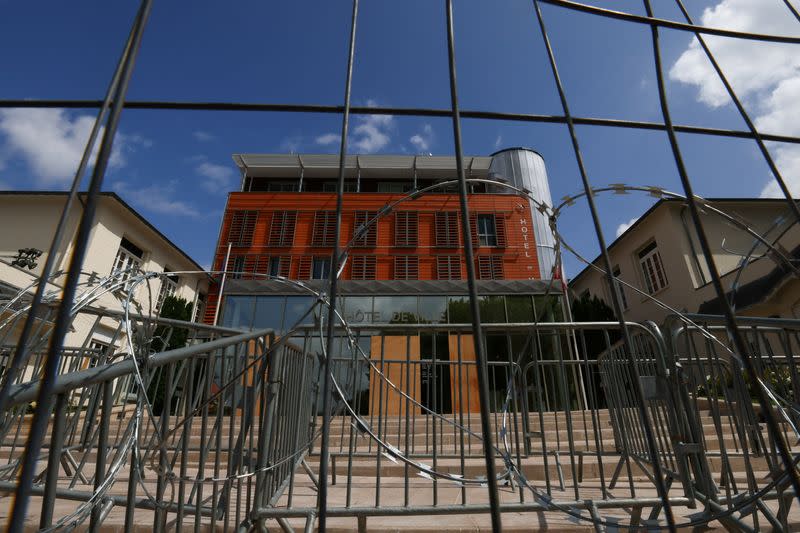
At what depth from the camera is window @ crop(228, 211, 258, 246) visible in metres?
21.4

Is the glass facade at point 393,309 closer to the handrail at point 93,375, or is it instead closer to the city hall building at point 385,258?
the city hall building at point 385,258

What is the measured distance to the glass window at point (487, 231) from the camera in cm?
2128

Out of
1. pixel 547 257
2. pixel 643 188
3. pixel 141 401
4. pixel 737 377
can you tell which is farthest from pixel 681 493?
pixel 547 257

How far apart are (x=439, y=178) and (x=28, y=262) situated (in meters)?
24.0

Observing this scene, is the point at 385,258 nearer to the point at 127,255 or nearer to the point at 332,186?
the point at 332,186

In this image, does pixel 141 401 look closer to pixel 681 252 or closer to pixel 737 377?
pixel 737 377

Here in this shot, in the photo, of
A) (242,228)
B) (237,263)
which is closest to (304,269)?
(237,263)

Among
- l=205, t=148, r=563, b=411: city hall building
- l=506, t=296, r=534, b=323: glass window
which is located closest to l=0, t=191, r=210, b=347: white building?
l=205, t=148, r=563, b=411: city hall building

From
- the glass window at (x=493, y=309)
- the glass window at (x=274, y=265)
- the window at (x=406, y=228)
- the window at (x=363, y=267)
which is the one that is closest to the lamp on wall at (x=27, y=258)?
the glass window at (x=274, y=265)

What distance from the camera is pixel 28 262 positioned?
17844 millimetres

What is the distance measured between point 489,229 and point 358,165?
11.5 m

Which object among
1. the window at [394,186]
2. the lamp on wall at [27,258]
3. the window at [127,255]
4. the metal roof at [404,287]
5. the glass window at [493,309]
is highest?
the window at [394,186]

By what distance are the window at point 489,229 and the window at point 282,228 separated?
10.6 metres

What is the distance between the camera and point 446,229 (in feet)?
72.0
